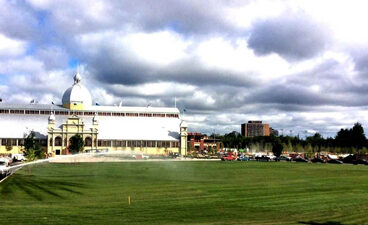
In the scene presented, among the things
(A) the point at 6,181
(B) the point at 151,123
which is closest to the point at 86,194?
(A) the point at 6,181

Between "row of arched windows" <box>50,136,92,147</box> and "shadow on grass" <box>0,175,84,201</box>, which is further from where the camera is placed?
"row of arched windows" <box>50,136,92,147</box>

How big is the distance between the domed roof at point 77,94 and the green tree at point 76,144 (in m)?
27.8

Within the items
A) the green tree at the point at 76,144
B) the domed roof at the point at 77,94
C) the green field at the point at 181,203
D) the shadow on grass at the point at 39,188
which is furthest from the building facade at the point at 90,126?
the green field at the point at 181,203

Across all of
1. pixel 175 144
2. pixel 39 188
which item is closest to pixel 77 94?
pixel 175 144

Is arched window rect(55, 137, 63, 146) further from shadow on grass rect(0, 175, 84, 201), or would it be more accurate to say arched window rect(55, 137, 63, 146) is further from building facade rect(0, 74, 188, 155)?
shadow on grass rect(0, 175, 84, 201)

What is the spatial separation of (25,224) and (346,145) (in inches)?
7194

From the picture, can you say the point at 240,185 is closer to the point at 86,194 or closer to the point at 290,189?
the point at 290,189

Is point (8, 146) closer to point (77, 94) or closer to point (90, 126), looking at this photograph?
point (90, 126)

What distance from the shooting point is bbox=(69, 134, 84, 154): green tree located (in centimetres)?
13625

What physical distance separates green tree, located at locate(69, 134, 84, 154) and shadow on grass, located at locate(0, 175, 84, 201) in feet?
308

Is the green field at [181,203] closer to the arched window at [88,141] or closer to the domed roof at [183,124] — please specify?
the arched window at [88,141]

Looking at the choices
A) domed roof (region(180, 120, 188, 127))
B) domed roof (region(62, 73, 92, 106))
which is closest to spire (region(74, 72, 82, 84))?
domed roof (region(62, 73, 92, 106))

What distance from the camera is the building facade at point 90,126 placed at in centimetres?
14738

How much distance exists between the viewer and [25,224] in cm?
2117
